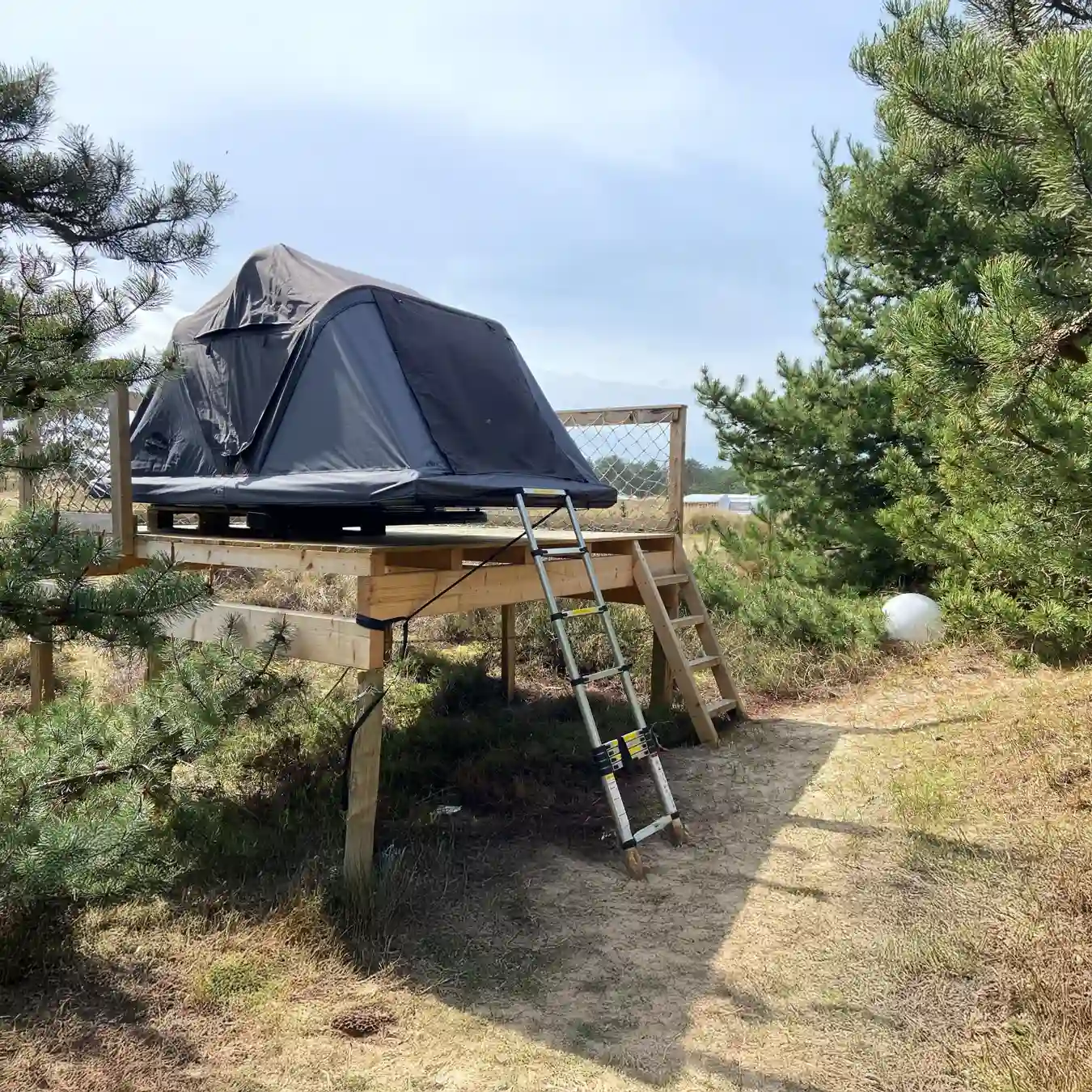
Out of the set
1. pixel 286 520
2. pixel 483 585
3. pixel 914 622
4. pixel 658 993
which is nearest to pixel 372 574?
pixel 483 585

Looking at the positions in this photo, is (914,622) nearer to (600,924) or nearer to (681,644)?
(681,644)

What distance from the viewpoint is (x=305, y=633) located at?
395 cm

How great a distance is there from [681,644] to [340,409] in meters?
3.00

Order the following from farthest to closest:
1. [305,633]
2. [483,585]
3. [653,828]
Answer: [483,585] < [653,828] < [305,633]

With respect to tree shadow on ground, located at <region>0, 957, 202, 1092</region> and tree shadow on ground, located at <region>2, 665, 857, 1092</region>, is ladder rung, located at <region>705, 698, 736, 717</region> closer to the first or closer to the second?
tree shadow on ground, located at <region>2, 665, 857, 1092</region>

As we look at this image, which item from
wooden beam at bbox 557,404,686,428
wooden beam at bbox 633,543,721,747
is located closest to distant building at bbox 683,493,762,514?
wooden beam at bbox 557,404,686,428

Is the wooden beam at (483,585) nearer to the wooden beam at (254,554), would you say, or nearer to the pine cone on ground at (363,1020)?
the wooden beam at (254,554)

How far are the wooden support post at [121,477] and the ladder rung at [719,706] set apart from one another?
12.5ft

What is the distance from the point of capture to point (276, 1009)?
2969mm

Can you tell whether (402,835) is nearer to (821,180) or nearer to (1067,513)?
(1067,513)

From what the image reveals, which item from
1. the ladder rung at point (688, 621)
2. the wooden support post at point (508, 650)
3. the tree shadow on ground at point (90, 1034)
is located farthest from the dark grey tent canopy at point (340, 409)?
the tree shadow on ground at point (90, 1034)

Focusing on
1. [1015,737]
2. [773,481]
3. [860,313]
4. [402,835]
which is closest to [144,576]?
[402,835]

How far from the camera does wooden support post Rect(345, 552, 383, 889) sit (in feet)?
12.2

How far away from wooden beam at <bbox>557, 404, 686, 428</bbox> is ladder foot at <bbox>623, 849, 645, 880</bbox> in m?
3.47
